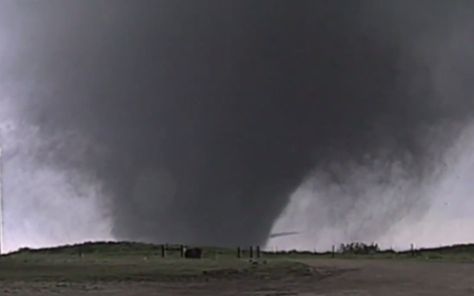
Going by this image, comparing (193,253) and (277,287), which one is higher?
(193,253)

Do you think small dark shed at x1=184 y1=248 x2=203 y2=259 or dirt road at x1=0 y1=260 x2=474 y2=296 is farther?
small dark shed at x1=184 y1=248 x2=203 y2=259

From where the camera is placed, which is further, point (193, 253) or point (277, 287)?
point (193, 253)

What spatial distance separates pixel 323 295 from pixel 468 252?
91.7 m

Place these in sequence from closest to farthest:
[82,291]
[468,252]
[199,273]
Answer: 1. [82,291]
2. [199,273]
3. [468,252]

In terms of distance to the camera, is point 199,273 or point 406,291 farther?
point 199,273

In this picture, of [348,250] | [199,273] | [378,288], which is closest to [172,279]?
[199,273]

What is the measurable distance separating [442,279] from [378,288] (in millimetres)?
9921

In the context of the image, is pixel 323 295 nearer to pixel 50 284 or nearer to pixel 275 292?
pixel 275 292

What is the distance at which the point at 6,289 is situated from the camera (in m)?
40.1

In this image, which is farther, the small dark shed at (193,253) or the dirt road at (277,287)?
the small dark shed at (193,253)

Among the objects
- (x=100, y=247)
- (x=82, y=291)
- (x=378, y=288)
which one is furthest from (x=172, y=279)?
(x=100, y=247)

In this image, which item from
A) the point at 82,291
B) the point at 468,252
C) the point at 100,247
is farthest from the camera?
the point at 100,247

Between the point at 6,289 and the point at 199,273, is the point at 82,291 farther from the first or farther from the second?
the point at 199,273

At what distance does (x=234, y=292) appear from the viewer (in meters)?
38.2
